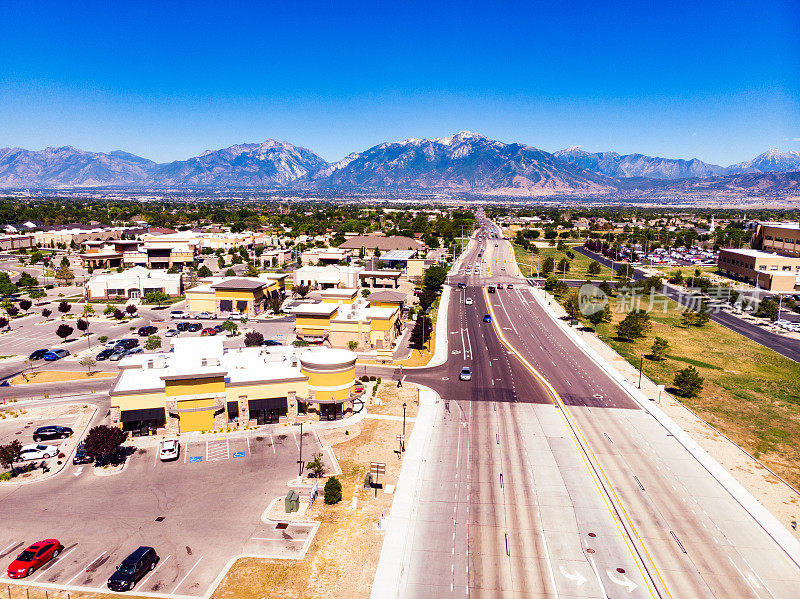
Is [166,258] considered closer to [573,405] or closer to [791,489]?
[573,405]

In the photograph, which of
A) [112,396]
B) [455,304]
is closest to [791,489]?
[112,396]

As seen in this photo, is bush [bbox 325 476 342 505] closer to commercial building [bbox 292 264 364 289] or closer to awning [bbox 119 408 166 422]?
awning [bbox 119 408 166 422]

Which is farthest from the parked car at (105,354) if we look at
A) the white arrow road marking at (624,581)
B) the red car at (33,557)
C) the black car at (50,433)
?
the white arrow road marking at (624,581)

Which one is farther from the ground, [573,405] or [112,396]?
[112,396]

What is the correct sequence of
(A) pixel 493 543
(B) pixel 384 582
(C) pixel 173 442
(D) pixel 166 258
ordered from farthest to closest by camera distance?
(D) pixel 166 258, (C) pixel 173 442, (A) pixel 493 543, (B) pixel 384 582

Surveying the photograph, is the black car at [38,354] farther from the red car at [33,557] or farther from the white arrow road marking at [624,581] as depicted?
the white arrow road marking at [624,581]

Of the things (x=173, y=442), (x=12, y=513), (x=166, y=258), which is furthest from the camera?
(x=166, y=258)

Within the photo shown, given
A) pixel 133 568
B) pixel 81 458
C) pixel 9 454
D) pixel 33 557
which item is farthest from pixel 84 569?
pixel 9 454
